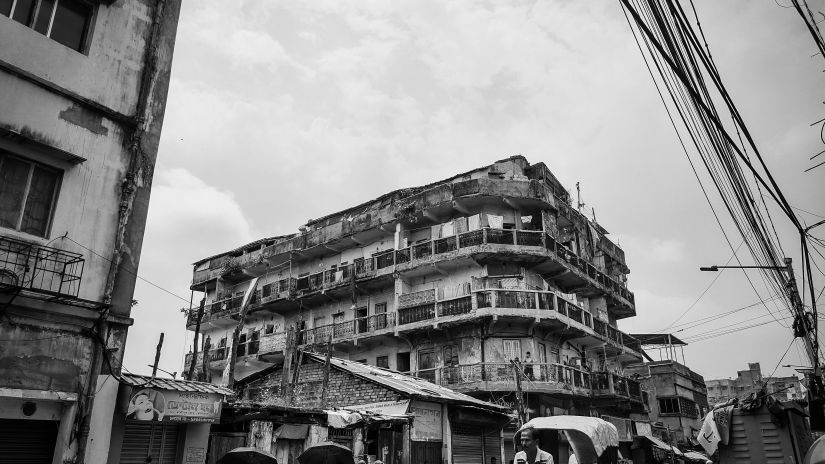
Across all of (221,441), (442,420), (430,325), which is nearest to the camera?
(221,441)

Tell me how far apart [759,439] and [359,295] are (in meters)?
25.8

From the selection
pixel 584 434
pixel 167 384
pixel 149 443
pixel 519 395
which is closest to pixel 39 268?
pixel 167 384

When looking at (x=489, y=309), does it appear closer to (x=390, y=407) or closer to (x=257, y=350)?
(x=390, y=407)

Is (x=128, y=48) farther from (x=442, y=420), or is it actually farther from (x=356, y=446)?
(x=442, y=420)

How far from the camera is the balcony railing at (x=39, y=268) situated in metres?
8.05

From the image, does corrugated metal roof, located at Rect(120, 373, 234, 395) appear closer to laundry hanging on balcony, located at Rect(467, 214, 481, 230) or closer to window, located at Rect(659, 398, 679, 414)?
laundry hanging on balcony, located at Rect(467, 214, 481, 230)

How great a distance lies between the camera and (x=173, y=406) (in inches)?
384

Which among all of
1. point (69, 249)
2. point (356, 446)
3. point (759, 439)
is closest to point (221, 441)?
point (356, 446)

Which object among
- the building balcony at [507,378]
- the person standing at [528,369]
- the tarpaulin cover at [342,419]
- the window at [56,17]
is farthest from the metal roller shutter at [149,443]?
the person standing at [528,369]

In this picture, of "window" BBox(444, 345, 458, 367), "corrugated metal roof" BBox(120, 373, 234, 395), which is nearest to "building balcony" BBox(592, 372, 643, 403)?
"window" BBox(444, 345, 458, 367)

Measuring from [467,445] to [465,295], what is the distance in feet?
31.7

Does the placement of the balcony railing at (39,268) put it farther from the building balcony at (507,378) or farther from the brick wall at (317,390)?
the building balcony at (507,378)

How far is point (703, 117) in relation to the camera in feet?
23.1

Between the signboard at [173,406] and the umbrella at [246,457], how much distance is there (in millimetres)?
1528
